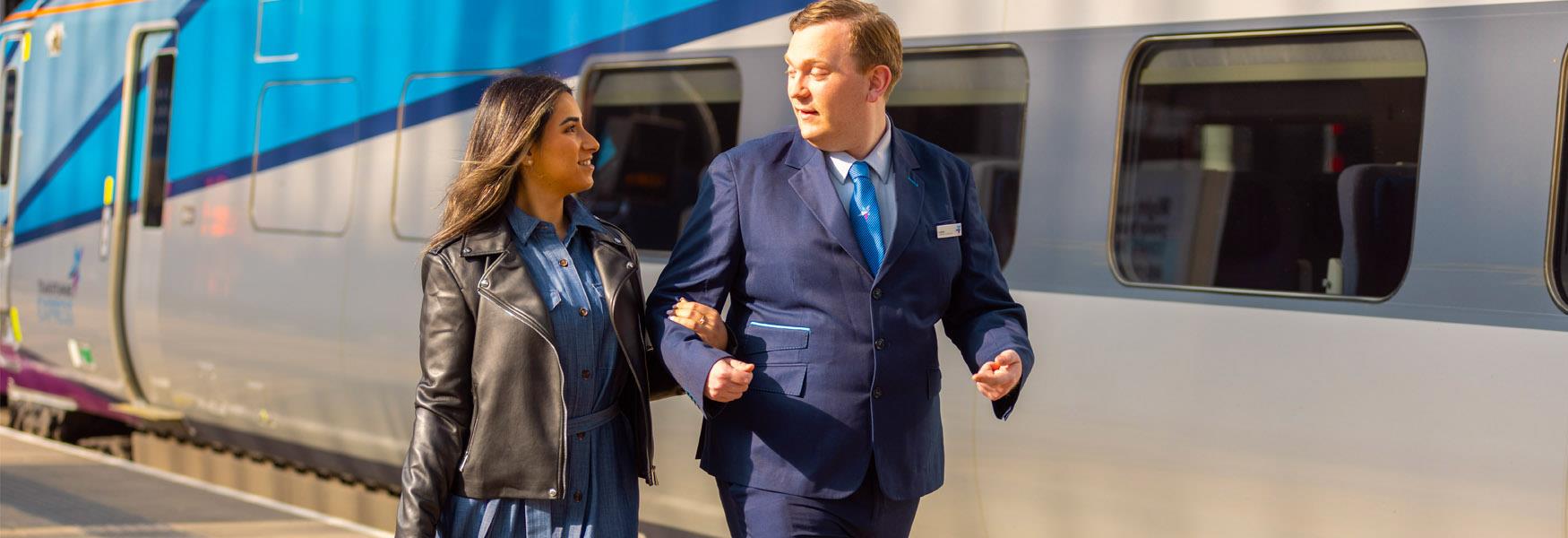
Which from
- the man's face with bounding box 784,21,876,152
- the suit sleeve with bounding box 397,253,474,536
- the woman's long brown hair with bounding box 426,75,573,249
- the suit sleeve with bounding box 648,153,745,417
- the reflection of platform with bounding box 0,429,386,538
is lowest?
the reflection of platform with bounding box 0,429,386,538

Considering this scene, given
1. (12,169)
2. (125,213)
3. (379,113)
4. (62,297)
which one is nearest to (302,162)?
(379,113)

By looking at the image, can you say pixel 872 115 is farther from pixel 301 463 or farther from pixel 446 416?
pixel 301 463

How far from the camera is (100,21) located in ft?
28.6

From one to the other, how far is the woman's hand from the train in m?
1.94

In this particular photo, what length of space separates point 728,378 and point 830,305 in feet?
0.89

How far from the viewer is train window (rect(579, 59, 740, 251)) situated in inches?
225

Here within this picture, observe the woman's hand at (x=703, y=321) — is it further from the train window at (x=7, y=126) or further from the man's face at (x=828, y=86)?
the train window at (x=7, y=126)

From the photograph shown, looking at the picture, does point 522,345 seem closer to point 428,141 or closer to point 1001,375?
point 1001,375

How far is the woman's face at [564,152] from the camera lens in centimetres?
305

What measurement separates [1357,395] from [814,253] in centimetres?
189

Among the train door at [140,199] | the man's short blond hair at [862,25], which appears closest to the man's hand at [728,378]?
the man's short blond hair at [862,25]

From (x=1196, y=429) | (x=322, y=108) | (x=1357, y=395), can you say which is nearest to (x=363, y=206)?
(x=322, y=108)

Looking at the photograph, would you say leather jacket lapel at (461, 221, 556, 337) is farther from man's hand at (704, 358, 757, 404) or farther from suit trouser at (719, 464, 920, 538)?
suit trouser at (719, 464, 920, 538)

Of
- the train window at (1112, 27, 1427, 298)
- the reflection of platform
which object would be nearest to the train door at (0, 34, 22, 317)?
the reflection of platform
